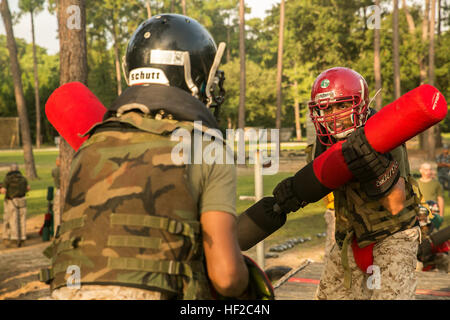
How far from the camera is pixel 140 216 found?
1.94 m

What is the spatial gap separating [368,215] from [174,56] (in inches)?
78.9

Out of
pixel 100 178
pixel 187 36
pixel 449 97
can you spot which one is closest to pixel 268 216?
pixel 187 36

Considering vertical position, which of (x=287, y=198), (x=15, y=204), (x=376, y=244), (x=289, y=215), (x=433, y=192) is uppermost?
(x=287, y=198)

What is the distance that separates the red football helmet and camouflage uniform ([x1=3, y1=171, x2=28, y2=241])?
31.5 ft

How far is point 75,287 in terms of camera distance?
2012mm

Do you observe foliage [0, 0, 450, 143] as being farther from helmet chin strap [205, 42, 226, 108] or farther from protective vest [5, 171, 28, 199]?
helmet chin strap [205, 42, 226, 108]

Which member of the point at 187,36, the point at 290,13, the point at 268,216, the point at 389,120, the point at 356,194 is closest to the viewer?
the point at 187,36

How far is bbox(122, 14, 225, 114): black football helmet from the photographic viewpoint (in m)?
2.38

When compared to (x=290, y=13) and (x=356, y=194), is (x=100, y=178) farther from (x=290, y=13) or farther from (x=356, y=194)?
(x=290, y=13)

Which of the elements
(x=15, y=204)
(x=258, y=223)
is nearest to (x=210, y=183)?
(x=258, y=223)

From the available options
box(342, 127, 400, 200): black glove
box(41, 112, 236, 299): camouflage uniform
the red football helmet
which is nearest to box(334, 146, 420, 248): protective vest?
box(342, 127, 400, 200): black glove

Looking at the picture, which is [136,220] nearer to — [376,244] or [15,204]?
[376,244]
